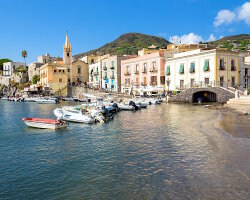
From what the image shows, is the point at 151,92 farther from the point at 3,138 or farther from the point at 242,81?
the point at 3,138

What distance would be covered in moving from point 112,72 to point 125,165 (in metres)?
63.3

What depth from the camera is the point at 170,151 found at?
54.2 ft

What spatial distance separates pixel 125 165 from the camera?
13930mm

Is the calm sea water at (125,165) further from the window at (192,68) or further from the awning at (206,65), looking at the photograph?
the window at (192,68)

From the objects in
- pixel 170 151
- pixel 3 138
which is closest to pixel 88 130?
pixel 3 138

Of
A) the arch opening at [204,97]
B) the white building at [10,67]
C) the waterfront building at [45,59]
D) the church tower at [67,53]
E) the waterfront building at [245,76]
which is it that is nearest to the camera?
the waterfront building at [245,76]

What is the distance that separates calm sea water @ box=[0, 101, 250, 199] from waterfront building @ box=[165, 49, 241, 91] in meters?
29.4

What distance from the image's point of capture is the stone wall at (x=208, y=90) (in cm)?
4652

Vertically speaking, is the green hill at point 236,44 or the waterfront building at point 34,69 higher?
the green hill at point 236,44

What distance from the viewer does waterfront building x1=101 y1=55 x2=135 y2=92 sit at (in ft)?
245

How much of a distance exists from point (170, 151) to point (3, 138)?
13754 mm

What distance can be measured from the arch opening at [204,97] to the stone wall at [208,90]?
157 centimetres

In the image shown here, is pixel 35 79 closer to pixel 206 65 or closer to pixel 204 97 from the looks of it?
pixel 204 97

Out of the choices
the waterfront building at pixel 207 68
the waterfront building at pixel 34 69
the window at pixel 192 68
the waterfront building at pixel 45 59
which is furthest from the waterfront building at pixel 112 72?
the waterfront building at pixel 45 59
